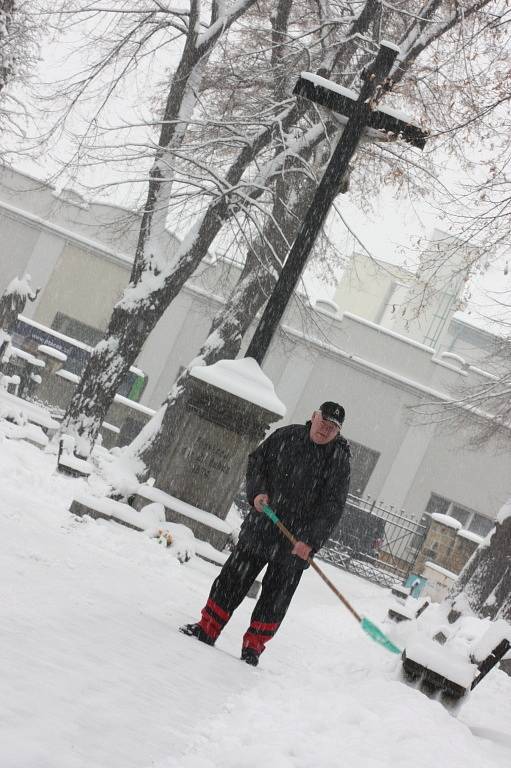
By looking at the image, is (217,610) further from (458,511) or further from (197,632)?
(458,511)

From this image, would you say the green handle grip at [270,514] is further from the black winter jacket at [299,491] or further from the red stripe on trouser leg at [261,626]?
the red stripe on trouser leg at [261,626]

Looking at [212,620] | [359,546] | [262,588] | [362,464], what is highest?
[362,464]

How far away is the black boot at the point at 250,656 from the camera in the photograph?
550cm

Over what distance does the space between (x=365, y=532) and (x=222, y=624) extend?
15696 millimetres

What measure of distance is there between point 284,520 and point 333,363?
78.8 feet

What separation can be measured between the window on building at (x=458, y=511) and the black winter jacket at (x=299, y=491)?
24.0m

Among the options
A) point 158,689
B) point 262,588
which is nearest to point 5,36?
point 262,588

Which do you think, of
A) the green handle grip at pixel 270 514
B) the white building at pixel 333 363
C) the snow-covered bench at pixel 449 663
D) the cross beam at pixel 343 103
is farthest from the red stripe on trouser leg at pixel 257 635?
the white building at pixel 333 363

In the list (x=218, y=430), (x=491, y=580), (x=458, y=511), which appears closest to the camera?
(x=218, y=430)

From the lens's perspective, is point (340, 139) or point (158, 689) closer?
point (158, 689)

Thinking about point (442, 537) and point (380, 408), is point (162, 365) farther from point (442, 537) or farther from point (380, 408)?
point (442, 537)

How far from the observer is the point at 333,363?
29.5 metres

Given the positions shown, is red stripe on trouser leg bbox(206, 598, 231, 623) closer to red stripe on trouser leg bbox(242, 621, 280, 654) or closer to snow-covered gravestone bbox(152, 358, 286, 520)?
red stripe on trouser leg bbox(242, 621, 280, 654)

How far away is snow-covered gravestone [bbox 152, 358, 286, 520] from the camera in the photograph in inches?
368
